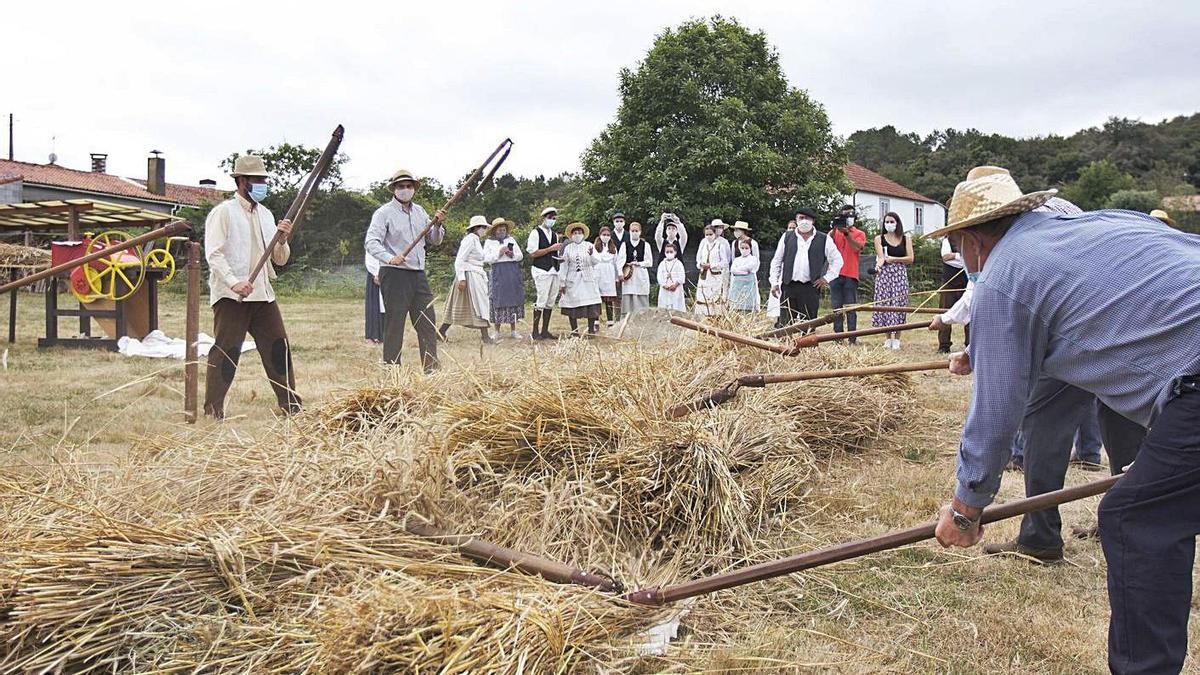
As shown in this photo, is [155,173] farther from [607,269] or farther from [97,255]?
[97,255]

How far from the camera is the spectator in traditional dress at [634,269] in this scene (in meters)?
13.1

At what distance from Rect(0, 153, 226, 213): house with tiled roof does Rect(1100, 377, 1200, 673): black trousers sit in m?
27.1

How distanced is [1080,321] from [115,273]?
997 centimetres

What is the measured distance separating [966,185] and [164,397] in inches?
245

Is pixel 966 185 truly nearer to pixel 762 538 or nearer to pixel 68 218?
pixel 762 538

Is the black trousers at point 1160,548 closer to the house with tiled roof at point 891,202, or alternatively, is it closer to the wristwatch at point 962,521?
the wristwatch at point 962,521

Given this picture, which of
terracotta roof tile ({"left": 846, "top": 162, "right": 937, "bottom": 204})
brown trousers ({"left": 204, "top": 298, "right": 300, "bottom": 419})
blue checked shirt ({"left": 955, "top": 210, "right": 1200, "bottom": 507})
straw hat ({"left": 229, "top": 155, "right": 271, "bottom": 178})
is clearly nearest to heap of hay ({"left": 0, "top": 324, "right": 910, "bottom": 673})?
blue checked shirt ({"left": 955, "top": 210, "right": 1200, "bottom": 507})

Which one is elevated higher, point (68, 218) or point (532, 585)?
point (68, 218)

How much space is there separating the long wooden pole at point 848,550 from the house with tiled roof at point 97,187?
86.4ft

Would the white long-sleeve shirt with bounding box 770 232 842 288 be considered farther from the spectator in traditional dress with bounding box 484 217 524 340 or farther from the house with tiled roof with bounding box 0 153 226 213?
the house with tiled roof with bounding box 0 153 226 213

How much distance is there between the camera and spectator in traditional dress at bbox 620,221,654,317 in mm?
13117

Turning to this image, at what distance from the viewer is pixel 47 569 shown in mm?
2248

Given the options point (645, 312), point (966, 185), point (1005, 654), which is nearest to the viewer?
point (966, 185)

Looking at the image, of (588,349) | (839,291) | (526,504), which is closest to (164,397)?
(588,349)
